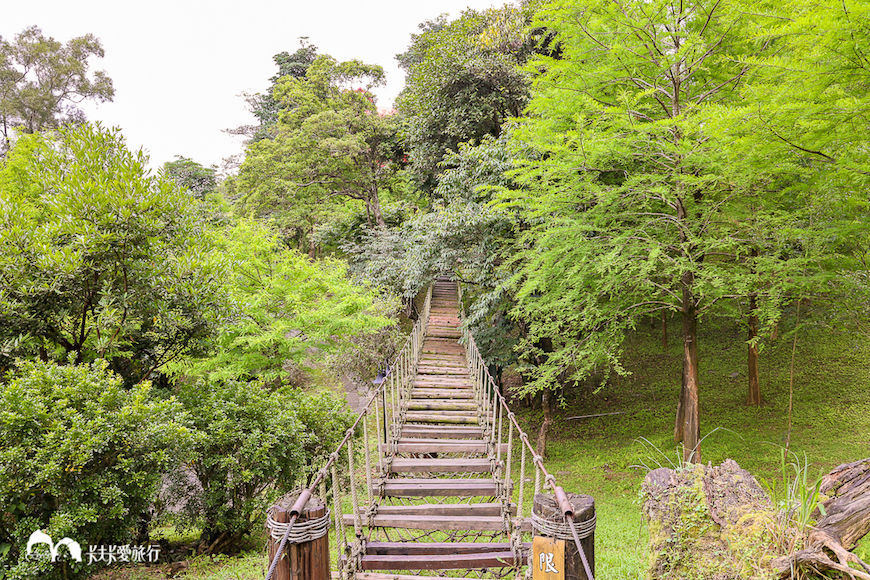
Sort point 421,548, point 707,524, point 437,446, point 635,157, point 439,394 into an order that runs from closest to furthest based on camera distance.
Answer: point 707,524, point 421,548, point 437,446, point 635,157, point 439,394

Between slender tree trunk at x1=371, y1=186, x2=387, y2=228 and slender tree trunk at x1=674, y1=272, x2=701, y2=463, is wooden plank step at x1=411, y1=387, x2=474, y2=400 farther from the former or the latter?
slender tree trunk at x1=371, y1=186, x2=387, y2=228

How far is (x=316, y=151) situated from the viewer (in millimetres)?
13891

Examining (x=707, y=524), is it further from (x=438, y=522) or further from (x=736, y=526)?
(x=438, y=522)

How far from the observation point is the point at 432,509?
3568 millimetres

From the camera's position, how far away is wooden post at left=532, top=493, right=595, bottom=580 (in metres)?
1.68

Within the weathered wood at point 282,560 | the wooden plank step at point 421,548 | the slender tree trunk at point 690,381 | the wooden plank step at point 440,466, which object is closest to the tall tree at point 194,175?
the wooden plank step at point 440,466

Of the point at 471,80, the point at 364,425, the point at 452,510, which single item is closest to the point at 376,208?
the point at 471,80

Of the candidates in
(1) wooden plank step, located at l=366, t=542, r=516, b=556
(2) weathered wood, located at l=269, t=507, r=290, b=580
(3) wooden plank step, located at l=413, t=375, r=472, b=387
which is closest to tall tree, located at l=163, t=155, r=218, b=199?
(3) wooden plank step, located at l=413, t=375, r=472, b=387

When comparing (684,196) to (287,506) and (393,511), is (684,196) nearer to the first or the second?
(393,511)

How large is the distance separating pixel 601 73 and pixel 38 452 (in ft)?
21.2

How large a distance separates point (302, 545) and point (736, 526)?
7.21ft

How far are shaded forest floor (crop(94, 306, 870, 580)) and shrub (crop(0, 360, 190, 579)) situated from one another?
2.62 ft

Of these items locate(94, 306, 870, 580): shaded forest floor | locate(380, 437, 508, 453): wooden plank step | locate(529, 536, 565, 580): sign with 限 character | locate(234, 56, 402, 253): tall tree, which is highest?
locate(234, 56, 402, 253): tall tree

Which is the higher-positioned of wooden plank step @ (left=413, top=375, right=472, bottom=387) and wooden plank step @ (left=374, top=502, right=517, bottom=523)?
wooden plank step @ (left=413, top=375, right=472, bottom=387)
